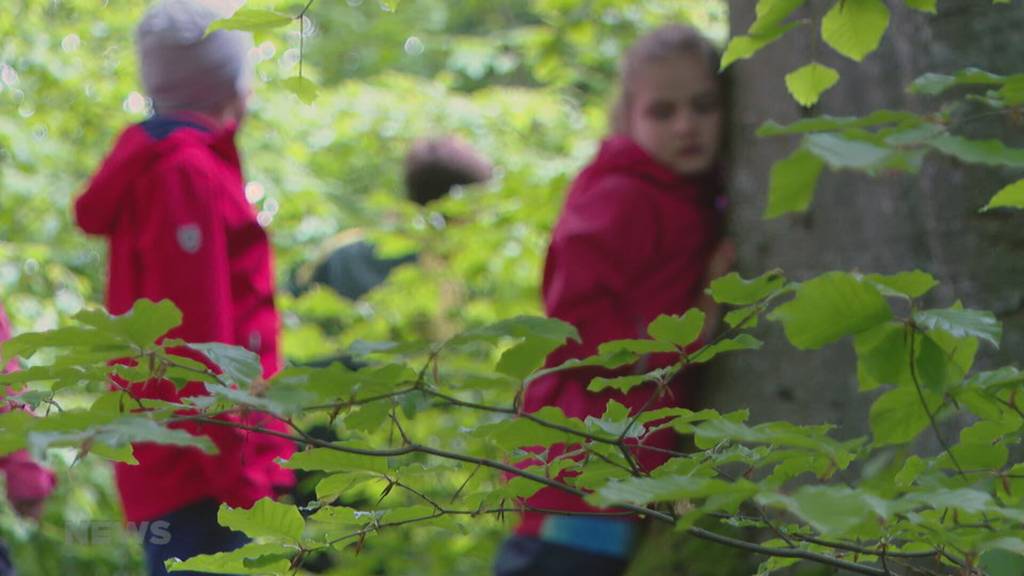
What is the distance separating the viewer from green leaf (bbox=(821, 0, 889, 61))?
117 centimetres

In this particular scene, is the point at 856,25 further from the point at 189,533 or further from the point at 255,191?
the point at 255,191

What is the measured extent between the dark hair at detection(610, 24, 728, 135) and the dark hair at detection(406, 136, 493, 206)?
142 centimetres

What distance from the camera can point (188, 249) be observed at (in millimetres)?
2574

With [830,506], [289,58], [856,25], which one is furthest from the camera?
[289,58]

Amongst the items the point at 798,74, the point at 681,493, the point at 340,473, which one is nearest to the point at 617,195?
the point at 798,74

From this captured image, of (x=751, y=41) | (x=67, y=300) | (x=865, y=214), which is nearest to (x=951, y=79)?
(x=751, y=41)

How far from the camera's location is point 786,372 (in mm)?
2510

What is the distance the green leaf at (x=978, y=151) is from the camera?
83 cm

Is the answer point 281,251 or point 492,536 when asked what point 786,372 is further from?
point 281,251

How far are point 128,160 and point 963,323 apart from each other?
205 cm

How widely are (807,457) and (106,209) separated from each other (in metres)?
1.98

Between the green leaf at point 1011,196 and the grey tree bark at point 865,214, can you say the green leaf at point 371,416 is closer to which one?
the green leaf at point 1011,196

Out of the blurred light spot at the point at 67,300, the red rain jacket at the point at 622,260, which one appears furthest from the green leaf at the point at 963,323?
the blurred light spot at the point at 67,300

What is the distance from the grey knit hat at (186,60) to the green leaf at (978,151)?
2204 millimetres
